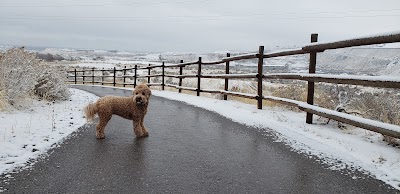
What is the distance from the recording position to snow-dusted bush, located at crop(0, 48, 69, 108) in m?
7.42

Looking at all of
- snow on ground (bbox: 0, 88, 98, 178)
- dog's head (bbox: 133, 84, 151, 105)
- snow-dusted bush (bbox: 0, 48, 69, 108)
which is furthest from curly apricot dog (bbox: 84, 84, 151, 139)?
A: snow-dusted bush (bbox: 0, 48, 69, 108)

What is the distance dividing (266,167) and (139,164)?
1.57m

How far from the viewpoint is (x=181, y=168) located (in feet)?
12.8

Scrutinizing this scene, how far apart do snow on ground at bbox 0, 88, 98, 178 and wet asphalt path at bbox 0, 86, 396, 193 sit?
24 centimetres

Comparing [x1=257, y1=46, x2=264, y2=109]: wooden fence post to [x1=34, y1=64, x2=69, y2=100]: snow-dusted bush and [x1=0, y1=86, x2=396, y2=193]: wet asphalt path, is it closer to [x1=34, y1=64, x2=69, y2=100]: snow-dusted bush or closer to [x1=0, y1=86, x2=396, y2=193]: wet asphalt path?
[x1=0, y1=86, x2=396, y2=193]: wet asphalt path

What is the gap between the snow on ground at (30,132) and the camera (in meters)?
4.07

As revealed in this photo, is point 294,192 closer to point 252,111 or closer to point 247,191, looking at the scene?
point 247,191

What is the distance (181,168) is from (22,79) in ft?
19.1

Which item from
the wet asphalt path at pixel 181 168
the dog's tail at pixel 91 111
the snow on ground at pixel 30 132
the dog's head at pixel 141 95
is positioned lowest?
the wet asphalt path at pixel 181 168

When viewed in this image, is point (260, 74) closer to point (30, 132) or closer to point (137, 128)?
point (137, 128)

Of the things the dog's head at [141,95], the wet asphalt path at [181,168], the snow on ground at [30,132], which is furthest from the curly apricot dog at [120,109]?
the snow on ground at [30,132]

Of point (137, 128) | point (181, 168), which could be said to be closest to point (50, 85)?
point (137, 128)

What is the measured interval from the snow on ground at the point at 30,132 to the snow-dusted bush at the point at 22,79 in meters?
0.44

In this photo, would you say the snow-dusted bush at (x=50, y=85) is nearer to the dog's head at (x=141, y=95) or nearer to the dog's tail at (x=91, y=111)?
the dog's tail at (x=91, y=111)
